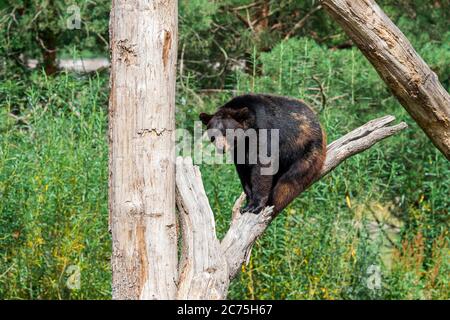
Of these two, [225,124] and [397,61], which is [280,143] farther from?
[397,61]

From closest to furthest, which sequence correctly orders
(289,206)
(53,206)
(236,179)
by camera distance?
(53,206)
(289,206)
(236,179)

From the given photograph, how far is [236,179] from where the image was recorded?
709 cm

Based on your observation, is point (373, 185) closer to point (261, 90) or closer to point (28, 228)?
point (261, 90)

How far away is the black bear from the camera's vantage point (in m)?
5.09

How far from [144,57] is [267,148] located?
150 centimetres

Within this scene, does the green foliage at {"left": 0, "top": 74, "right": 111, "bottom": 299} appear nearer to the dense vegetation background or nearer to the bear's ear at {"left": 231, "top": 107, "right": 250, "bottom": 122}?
the dense vegetation background

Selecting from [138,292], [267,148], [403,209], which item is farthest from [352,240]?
[138,292]

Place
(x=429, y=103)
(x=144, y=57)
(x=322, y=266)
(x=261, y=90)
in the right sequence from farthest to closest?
(x=261, y=90) < (x=322, y=266) < (x=429, y=103) < (x=144, y=57)

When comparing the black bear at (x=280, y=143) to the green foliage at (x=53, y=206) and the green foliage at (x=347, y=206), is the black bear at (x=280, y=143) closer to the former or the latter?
the green foliage at (x=347, y=206)

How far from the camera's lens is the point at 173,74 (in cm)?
405

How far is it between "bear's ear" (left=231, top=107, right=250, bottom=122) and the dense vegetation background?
187 centimetres

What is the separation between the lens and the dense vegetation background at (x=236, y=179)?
6.58 meters

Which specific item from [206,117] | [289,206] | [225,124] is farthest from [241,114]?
[289,206]

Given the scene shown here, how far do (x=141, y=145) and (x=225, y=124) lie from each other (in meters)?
1.26
